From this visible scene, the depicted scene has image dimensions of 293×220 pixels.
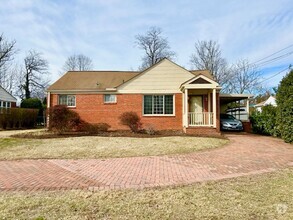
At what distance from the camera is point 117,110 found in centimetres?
1838

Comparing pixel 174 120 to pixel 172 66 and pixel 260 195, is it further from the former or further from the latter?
pixel 260 195

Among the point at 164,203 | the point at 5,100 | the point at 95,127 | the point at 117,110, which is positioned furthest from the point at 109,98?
the point at 5,100

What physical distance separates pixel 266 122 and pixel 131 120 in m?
9.93

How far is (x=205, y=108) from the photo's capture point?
18.1 metres

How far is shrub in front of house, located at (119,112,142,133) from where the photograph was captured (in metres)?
16.7

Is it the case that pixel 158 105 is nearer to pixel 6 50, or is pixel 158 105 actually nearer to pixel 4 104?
pixel 4 104

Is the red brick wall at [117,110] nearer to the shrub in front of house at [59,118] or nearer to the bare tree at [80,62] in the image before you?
the shrub in front of house at [59,118]

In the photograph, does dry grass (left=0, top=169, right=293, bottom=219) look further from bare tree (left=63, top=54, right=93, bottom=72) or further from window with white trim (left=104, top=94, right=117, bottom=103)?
bare tree (left=63, top=54, right=93, bottom=72)

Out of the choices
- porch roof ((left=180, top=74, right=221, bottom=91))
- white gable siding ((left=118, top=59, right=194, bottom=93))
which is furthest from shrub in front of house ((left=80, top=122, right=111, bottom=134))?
porch roof ((left=180, top=74, right=221, bottom=91))

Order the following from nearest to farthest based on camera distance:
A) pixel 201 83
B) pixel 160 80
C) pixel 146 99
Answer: pixel 201 83 → pixel 160 80 → pixel 146 99

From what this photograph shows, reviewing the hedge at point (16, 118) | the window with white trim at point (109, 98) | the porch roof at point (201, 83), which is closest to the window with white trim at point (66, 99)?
the window with white trim at point (109, 98)

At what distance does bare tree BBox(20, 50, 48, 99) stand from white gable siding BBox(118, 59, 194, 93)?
33.7m

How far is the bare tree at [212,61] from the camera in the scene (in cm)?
4259

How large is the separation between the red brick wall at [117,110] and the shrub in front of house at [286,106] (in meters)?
7.14
